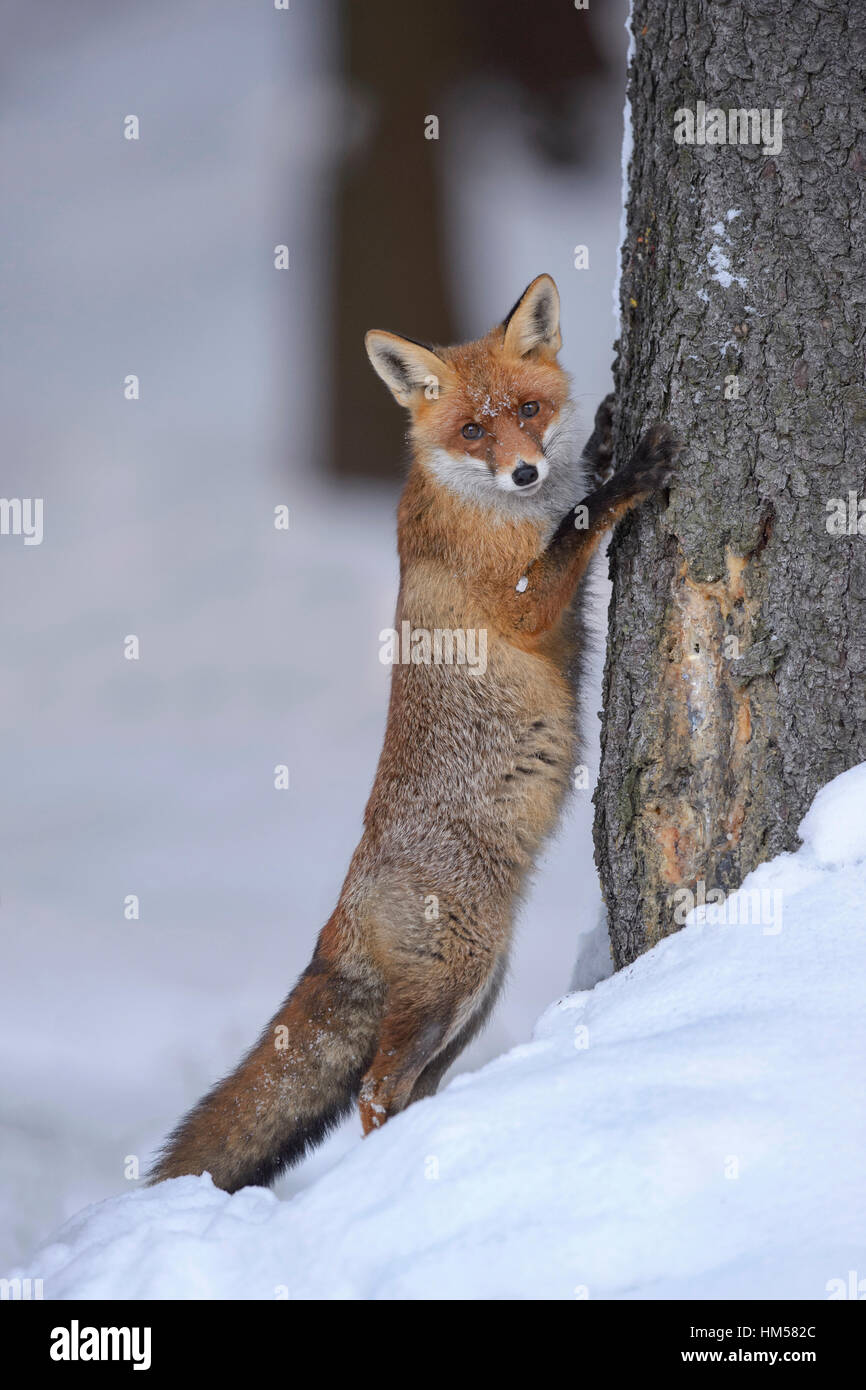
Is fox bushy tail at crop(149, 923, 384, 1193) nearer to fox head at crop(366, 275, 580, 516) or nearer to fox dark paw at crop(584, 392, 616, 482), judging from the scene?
fox head at crop(366, 275, 580, 516)

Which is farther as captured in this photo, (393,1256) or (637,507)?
(637,507)

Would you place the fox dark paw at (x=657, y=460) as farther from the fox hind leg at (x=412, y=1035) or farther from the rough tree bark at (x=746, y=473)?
the fox hind leg at (x=412, y=1035)

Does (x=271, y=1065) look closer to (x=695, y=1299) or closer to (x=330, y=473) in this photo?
(x=695, y=1299)

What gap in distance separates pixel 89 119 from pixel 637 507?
2860 millimetres

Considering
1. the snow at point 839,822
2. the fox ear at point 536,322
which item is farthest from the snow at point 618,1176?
the fox ear at point 536,322

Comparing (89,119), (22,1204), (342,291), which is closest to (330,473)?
(342,291)

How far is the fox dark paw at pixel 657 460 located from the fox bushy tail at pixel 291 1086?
4.66 feet

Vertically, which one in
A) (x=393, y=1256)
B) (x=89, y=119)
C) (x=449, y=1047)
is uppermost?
(x=89, y=119)

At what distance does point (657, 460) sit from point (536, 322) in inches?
33.6

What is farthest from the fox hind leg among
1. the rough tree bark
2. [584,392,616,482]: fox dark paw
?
[584,392,616,482]: fox dark paw

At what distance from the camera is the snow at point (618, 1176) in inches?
50.6

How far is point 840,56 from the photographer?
2121 millimetres

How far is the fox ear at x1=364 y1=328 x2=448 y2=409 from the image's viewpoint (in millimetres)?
2775

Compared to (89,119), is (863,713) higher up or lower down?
lower down
